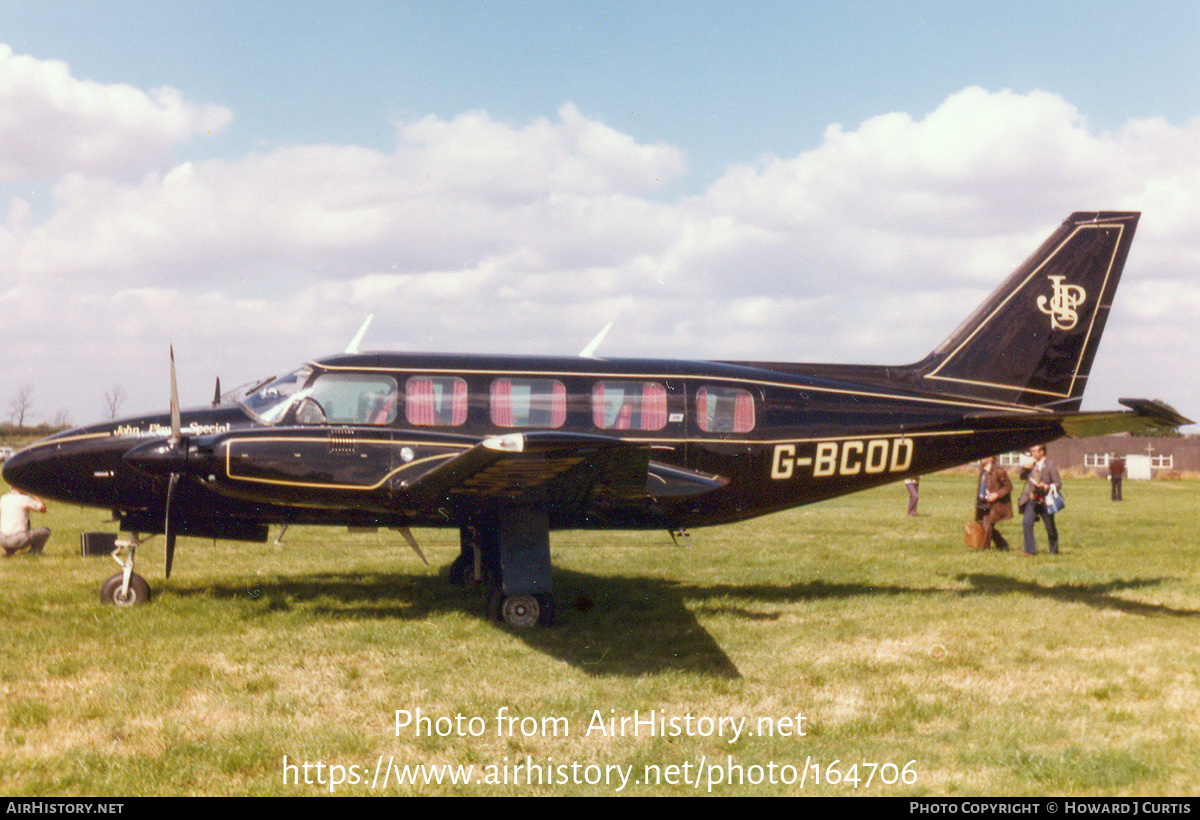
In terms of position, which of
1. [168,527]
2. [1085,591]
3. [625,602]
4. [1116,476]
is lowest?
[1116,476]

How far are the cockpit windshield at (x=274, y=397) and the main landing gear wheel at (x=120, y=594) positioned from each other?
8.08 ft

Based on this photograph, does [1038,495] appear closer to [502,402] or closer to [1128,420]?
[1128,420]

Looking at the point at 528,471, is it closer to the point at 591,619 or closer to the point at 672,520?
the point at 591,619

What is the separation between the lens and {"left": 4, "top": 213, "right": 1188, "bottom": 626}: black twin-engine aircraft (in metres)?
9.41

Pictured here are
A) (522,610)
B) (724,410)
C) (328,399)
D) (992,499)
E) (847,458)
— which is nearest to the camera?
(522,610)

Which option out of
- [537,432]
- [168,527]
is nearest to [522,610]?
[537,432]

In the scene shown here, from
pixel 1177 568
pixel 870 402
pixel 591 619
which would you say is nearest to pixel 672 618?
pixel 591 619

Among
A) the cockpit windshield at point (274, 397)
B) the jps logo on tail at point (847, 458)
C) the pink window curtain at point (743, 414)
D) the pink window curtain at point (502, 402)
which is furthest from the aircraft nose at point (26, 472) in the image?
the jps logo on tail at point (847, 458)

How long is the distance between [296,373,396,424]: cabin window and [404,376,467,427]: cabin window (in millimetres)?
205

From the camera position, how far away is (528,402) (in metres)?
11.1

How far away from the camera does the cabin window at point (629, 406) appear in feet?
36.7

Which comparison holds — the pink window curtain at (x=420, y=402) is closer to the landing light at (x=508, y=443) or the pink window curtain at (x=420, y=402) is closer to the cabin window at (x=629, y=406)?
the cabin window at (x=629, y=406)

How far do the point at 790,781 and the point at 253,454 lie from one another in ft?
20.4

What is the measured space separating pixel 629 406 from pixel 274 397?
4352 millimetres
